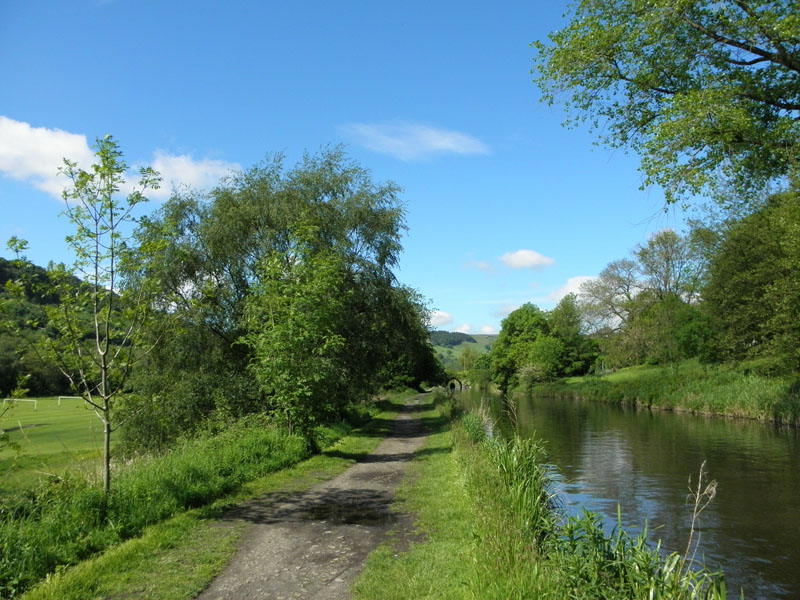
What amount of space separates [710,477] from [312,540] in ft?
42.4

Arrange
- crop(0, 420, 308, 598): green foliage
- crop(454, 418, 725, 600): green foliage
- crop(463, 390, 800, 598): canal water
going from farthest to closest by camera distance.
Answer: crop(463, 390, 800, 598): canal water < crop(0, 420, 308, 598): green foliage < crop(454, 418, 725, 600): green foliage

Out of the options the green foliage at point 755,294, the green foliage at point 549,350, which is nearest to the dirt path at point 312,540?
the green foliage at point 755,294

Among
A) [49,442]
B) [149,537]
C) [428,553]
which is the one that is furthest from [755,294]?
[49,442]

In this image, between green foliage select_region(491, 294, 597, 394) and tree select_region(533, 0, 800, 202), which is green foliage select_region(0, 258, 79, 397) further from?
green foliage select_region(491, 294, 597, 394)

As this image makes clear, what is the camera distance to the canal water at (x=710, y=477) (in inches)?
377

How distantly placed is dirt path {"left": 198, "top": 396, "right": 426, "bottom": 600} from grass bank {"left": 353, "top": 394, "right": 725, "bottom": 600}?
0.39 meters

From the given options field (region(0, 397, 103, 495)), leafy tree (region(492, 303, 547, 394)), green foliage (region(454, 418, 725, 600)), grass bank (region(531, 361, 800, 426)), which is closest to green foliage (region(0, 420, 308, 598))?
field (region(0, 397, 103, 495))

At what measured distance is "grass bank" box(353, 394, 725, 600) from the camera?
5.22m

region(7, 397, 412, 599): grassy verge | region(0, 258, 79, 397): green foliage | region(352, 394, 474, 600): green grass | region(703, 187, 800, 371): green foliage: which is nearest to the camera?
region(352, 394, 474, 600): green grass

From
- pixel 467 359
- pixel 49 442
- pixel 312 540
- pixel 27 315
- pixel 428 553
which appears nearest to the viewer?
pixel 428 553

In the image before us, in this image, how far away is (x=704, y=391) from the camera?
35.1 m

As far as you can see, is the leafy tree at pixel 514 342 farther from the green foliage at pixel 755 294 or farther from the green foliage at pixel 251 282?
the green foliage at pixel 251 282

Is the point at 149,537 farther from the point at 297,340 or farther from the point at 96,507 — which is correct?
the point at 297,340

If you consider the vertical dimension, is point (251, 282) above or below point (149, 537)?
above
